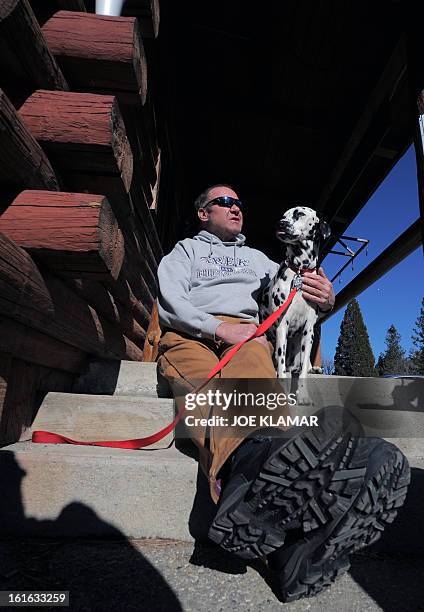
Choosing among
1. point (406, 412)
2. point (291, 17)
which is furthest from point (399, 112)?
point (406, 412)

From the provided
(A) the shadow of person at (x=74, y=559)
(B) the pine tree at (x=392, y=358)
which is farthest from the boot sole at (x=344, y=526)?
(B) the pine tree at (x=392, y=358)

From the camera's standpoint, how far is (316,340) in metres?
5.36

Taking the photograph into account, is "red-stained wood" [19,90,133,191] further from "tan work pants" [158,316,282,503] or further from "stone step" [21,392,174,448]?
"stone step" [21,392,174,448]

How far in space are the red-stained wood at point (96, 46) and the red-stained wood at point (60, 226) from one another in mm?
759

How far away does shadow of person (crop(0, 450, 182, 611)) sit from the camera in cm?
129

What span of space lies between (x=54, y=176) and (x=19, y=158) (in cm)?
30

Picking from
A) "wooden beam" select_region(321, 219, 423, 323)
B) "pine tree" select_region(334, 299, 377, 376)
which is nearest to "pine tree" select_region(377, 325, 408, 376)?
"pine tree" select_region(334, 299, 377, 376)

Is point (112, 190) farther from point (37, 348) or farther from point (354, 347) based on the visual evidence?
point (354, 347)

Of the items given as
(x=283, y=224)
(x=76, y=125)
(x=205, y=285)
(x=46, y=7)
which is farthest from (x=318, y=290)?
(x=46, y=7)

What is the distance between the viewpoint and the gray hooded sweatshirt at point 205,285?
2.03m

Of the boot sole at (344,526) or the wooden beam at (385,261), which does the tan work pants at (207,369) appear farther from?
the wooden beam at (385,261)

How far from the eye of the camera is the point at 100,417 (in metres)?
2.33

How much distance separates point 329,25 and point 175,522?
5213mm

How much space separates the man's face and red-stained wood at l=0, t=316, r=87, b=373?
1.27 m
